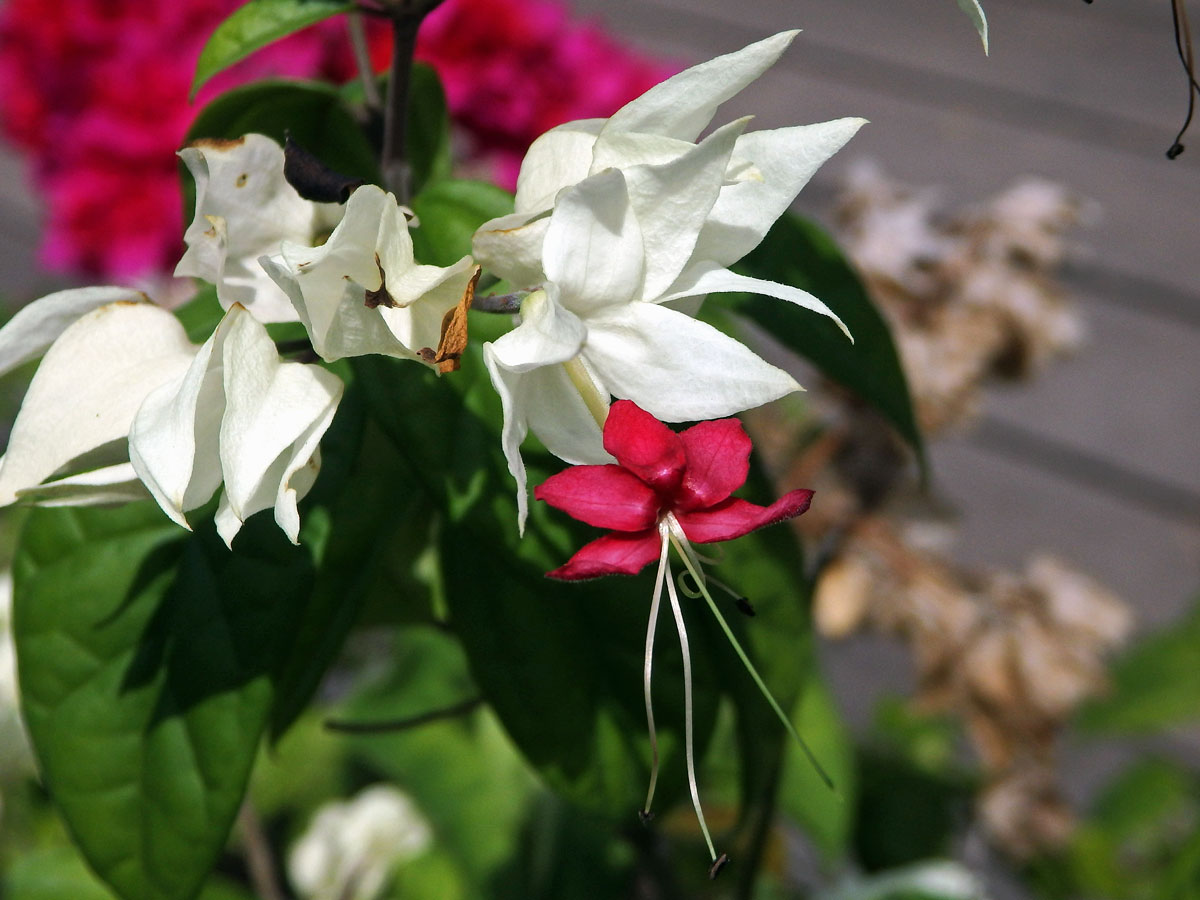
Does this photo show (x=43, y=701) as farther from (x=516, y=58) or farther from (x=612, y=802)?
(x=516, y=58)

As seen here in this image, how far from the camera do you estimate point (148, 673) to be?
1.04 feet

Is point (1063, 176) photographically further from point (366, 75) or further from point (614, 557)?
point (614, 557)

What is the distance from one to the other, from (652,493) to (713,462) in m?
0.01

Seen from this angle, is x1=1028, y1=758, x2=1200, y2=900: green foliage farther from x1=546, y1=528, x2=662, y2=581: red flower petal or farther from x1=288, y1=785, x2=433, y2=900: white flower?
x1=546, y1=528, x2=662, y2=581: red flower petal

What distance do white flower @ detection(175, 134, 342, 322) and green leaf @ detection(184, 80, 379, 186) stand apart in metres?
0.07

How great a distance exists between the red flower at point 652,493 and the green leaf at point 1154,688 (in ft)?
2.01

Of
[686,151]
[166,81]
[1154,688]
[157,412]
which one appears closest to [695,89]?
[686,151]

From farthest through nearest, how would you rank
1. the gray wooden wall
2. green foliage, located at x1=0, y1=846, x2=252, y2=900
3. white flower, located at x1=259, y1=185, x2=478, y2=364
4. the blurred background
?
the gray wooden wall
the blurred background
green foliage, located at x1=0, y1=846, x2=252, y2=900
white flower, located at x1=259, y1=185, x2=478, y2=364

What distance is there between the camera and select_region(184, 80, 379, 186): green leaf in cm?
33

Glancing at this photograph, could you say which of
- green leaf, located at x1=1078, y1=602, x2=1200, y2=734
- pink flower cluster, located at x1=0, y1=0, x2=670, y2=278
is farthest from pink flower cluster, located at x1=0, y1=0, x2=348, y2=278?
green leaf, located at x1=1078, y1=602, x2=1200, y2=734

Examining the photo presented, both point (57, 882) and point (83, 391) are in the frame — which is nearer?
point (83, 391)

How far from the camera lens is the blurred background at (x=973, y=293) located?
0.65 meters

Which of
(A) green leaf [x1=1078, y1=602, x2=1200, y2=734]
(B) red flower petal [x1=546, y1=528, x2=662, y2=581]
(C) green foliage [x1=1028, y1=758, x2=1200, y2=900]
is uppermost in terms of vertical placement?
(B) red flower petal [x1=546, y1=528, x2=662, y2=581]

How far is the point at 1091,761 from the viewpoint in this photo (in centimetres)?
96
